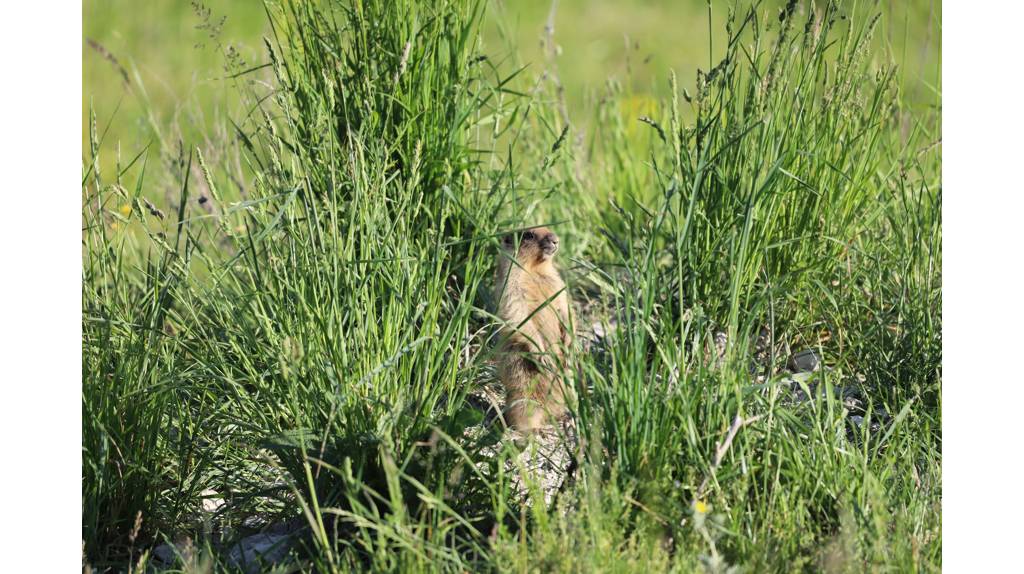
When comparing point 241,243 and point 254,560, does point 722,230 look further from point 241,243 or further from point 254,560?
point 254,560

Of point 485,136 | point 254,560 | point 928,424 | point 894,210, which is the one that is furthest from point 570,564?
point 485,136

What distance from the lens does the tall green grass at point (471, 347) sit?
282cm

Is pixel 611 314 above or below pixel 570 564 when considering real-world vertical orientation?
above

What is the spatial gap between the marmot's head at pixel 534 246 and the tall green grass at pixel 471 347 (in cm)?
9

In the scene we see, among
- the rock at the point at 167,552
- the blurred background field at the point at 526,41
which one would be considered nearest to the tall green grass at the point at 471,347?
the rock at the point at 167,552

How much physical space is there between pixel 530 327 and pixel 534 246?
1.03 ft

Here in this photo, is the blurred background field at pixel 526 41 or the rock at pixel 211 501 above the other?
the blurred background field at pixel 526 41

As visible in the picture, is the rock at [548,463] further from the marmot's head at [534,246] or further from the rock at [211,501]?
the rock at [211,501]

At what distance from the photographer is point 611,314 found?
4434mm

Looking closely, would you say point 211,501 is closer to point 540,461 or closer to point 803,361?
point 540,461

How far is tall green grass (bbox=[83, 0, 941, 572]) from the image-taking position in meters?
2.82

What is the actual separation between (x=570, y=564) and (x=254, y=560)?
0.99 m

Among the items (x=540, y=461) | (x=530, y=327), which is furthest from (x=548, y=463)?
(x=530, y=327)

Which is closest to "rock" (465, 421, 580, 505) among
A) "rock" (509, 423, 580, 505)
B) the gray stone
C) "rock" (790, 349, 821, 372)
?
"rock" (509, 423, 580, 505)
